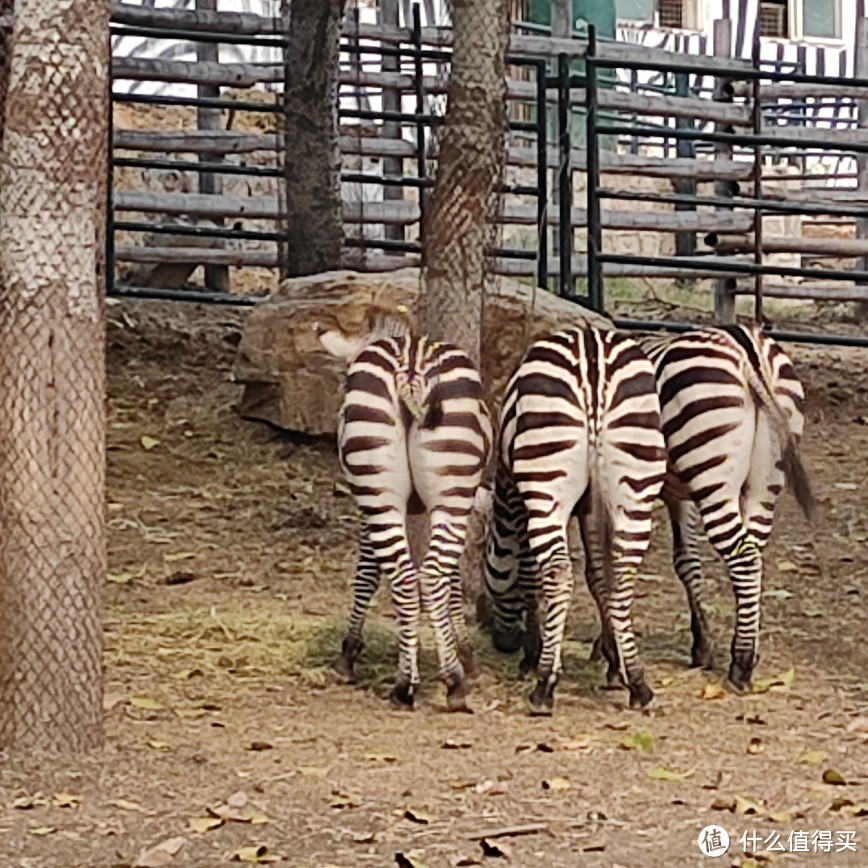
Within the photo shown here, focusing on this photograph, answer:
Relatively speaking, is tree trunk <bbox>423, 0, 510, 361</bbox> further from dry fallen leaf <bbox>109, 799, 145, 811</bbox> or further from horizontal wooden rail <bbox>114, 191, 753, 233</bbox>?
horizontal wooden rail <bbox>114, 191, 753, 233</bbox>

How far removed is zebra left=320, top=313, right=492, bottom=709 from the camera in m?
6.04

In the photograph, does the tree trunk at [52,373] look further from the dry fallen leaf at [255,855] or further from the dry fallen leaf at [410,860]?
the dry fallen leaf at [410,860]

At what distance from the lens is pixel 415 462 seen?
6062mm

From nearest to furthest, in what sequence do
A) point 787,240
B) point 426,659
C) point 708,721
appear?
point 708,721 < point 426,659 < point 787,240

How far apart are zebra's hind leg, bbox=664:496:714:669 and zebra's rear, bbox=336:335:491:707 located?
1.05 metres

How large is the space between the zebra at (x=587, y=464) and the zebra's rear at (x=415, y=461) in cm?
19

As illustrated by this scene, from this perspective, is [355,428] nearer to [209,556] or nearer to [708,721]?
[708,721]

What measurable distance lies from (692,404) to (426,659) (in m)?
1.35

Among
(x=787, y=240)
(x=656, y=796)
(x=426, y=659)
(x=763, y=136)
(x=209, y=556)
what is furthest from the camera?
(x=787, y=240)

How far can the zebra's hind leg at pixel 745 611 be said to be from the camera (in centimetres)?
643

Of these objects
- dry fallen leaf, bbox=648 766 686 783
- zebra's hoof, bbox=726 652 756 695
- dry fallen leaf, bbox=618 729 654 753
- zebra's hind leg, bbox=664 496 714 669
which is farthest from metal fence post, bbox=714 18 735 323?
dry fallen leaf, bbox=648 766 686 783

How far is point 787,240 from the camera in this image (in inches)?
539

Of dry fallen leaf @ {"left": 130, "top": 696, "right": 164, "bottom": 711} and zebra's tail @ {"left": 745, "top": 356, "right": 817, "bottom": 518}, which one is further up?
zebra's tail @ {"left": 745, "top": 356, "right": 817, "bottom": 518}

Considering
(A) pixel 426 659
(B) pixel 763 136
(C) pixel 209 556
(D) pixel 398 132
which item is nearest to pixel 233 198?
(D) pixel 398 132
